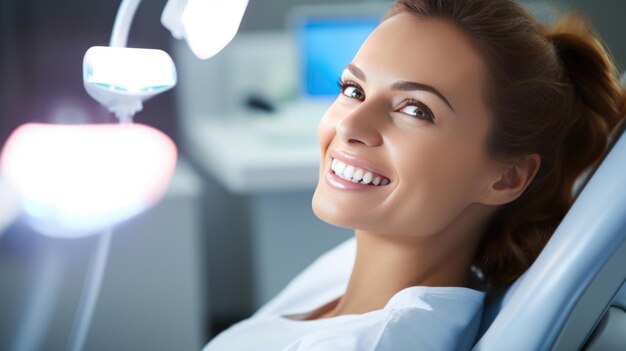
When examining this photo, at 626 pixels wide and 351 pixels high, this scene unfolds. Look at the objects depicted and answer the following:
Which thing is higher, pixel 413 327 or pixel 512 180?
pixel 512 180

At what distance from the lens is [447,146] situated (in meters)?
1.02

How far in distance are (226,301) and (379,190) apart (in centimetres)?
235

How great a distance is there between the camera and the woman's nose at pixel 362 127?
1.01 m

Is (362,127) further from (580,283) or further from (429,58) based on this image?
(580,283)

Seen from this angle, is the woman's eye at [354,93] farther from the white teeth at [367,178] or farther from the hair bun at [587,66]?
the hair bun at [587,66]

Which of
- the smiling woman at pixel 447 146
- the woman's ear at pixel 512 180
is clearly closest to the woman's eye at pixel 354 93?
the smiling woman at pixel 447 146

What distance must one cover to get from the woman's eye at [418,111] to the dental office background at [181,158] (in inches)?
50.9

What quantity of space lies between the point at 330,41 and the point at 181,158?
2.40 feet

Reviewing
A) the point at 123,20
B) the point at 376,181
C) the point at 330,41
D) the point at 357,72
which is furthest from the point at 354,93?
the point at 330,41

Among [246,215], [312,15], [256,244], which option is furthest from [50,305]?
[312,15]

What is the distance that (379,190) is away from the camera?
3.34 ft

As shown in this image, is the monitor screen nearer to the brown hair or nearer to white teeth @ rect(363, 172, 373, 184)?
the brown hair

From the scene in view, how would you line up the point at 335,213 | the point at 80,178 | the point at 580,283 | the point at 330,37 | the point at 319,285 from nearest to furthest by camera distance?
the point at 580,283, the point at 335,213, the point at 319,285, the point at 80,178, the point at 330,37

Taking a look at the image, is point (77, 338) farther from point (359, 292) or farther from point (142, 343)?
point (142, 343)
